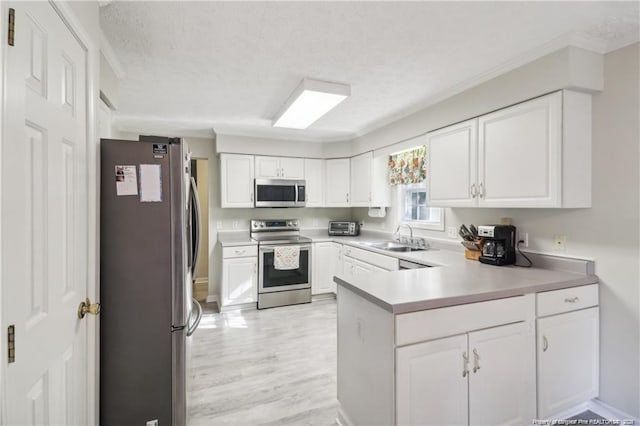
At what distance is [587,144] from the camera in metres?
2.01

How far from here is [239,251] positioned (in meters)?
4.03

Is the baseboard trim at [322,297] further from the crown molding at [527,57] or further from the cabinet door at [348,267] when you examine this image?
the crown molding at [527,57]

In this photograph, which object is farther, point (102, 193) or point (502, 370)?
point (502, 370)

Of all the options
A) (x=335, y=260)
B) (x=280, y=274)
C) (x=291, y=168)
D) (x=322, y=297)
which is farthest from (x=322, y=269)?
(x=291, y=168)

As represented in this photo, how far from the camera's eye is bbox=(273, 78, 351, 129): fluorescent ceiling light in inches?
99.3

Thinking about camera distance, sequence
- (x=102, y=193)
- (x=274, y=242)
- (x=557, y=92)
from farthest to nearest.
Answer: (x=274, y=242)
(x=557, y=92)
(x=102, y=193)

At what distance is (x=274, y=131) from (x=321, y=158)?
0.88 metres

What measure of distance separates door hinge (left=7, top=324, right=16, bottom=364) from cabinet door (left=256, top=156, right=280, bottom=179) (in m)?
3.67

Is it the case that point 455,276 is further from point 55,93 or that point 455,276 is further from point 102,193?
point 55,93

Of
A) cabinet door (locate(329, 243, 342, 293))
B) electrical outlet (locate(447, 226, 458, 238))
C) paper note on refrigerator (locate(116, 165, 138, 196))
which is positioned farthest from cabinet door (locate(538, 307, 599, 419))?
cabinet door (locate(329, 243, 342, 293))

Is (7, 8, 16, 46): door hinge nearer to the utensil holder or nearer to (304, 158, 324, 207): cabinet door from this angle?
the utensil holder

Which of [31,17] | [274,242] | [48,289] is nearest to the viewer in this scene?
[31,17]

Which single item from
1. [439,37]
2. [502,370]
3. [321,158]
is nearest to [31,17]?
[439,37]

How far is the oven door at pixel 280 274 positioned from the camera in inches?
161
